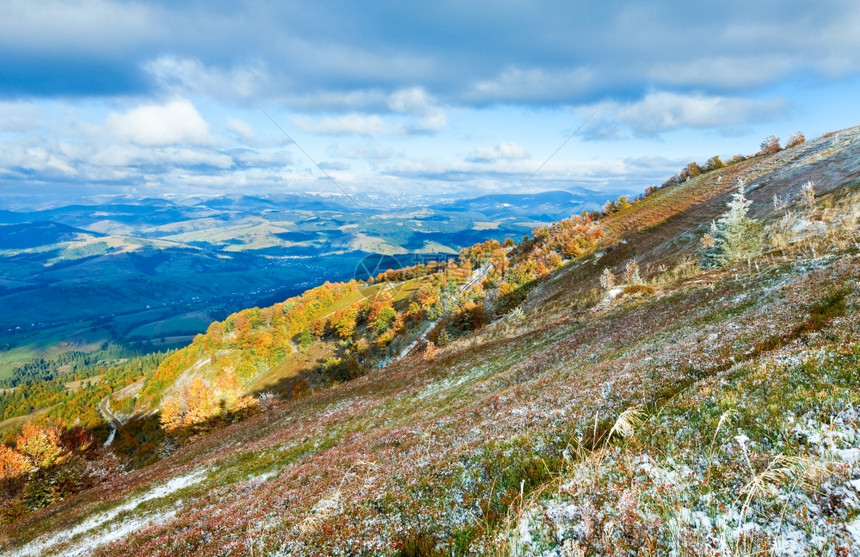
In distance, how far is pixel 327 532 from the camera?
12172 millimetres

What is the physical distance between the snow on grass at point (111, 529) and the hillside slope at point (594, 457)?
8.0 inches

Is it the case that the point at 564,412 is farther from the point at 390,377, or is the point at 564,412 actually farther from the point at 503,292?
the point at 503,292

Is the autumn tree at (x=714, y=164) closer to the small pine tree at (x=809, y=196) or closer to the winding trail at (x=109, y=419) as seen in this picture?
the small pine tree at (x=809, y=196)

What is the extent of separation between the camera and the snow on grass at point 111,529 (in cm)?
2358

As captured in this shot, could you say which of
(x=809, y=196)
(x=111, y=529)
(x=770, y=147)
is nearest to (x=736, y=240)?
(x=809, y=196)

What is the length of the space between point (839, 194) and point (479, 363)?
6198 centimetres

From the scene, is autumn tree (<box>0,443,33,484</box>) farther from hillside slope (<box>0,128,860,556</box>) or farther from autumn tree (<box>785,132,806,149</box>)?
autumn tree (<box>785,132,806,149</box>)

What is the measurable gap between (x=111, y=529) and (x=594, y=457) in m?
32.4

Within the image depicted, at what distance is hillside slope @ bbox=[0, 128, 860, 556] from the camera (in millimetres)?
7793

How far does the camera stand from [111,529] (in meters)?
25.1

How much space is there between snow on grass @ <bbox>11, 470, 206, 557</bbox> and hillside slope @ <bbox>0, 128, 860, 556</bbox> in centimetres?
20

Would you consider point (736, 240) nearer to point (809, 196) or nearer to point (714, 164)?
point (809, 196)

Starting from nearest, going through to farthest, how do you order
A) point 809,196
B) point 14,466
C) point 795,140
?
point 809,196 → point 14,466 → point 795,140

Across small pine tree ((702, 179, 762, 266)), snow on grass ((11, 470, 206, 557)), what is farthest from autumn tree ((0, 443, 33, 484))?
small pine tree ((702, 179, 762, 266))
